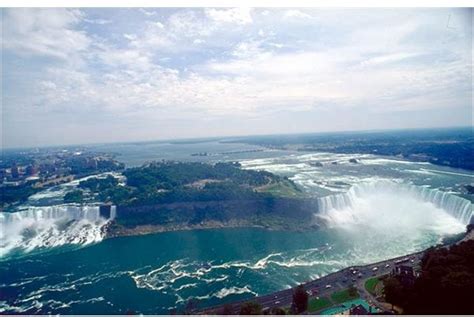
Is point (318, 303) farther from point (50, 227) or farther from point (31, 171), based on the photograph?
point (31, 171)

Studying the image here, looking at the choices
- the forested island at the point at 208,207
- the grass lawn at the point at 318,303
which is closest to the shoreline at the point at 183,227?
the forested island at the point at 208,207

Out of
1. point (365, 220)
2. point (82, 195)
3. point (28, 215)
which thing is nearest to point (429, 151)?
point (365, 220)

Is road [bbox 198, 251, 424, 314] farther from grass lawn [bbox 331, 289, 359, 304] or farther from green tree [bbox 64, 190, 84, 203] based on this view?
green tree [bbox 64, 190, 84, 203]

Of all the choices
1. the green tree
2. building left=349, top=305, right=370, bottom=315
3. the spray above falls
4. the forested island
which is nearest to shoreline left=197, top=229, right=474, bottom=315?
building left=349, top=305, right=370, bottom=315

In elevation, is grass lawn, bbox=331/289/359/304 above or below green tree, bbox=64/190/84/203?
below

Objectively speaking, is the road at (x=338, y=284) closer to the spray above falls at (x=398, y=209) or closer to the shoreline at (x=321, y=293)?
the shoreline at (x=321, y=293)

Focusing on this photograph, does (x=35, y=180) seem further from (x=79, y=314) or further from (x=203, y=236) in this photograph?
(x=79, y=314)

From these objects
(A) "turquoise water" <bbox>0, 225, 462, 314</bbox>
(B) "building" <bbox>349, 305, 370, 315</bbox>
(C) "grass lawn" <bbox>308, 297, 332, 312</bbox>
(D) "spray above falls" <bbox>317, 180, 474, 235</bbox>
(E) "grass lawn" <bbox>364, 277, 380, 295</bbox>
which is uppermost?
(D) "spray above falls" <bbox>317, 180, 474, 235</bbox>

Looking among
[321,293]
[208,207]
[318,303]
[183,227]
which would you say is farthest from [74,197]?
[318,303]
